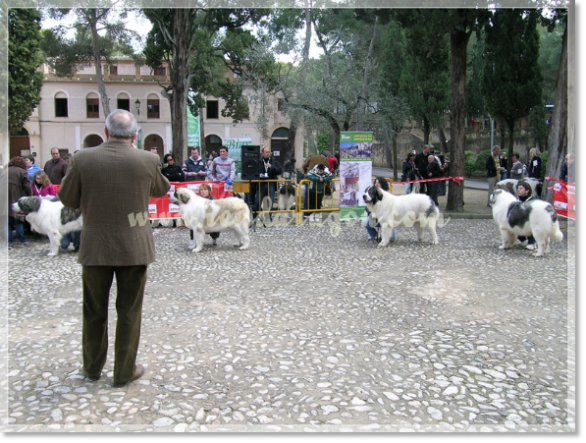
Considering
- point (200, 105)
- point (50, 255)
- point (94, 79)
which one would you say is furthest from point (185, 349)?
point (94, 79)

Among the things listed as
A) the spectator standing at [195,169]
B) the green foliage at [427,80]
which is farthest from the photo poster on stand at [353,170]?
the green foliage at [427,80]

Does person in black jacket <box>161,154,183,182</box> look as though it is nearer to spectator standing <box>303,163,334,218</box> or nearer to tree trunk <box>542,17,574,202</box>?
spectator standing <box>303,163,334,218</box>

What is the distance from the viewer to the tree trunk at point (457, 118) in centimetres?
1563

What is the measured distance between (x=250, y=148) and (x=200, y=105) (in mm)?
22765

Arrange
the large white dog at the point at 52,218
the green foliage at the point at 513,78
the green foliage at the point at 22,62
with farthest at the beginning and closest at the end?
the green foliage at the point at 513,78, the green foliage at the point at 22,62, the large white dog at the point at 52,218

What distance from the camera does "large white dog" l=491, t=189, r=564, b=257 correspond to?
9.16 meters

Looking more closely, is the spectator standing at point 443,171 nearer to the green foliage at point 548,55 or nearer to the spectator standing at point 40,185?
the green foliage at point 548,55

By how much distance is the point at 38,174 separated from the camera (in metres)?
11.5

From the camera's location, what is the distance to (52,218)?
983 cm

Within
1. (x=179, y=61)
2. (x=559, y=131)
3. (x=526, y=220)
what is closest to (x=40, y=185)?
(x=526, y=220)

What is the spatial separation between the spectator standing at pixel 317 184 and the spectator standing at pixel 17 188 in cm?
660

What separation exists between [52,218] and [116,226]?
6670 mm

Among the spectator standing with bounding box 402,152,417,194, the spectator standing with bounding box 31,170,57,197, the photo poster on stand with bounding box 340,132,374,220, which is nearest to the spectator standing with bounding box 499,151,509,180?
the spectator standing with bounding box 402,152,417,194

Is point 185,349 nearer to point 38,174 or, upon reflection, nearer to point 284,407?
point 284,407
